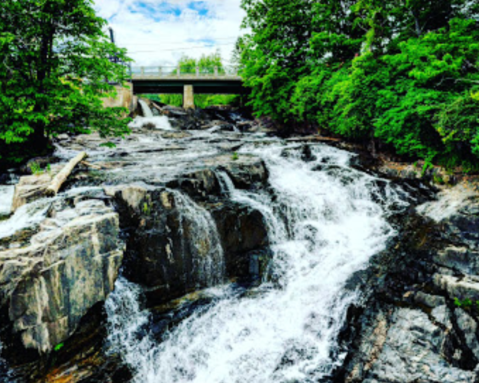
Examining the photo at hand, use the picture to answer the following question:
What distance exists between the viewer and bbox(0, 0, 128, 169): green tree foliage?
7.97m

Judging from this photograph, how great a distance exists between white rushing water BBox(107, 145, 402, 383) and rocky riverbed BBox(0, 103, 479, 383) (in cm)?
3

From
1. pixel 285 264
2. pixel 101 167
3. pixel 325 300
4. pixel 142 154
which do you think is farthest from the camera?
pixel 142 154

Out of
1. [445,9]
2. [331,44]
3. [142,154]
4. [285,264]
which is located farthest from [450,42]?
[142,154]

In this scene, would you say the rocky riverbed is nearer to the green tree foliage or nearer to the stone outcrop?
the stone outcrop

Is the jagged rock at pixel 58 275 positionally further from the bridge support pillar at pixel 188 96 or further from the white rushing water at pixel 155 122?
the bridge support pillar at pixel 188 96

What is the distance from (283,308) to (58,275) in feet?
14.5

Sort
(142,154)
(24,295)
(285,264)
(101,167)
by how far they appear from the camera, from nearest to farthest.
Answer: (24,295), (285,264), (101,167), (142,154)

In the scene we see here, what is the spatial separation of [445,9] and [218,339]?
1346cm

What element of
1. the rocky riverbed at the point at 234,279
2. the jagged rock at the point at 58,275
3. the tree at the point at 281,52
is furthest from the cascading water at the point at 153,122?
the jagged rock at the point at 58,275

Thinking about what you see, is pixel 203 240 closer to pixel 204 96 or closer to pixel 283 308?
pixel 283 308

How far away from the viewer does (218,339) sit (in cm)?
546

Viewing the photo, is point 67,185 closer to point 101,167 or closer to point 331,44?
point 101,167

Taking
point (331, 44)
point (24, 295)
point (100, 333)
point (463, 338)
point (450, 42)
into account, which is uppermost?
point (331, 44)

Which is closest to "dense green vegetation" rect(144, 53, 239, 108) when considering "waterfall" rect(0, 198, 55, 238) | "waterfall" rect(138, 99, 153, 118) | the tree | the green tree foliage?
"waterfall" rect(138, 99, 153, 118)
